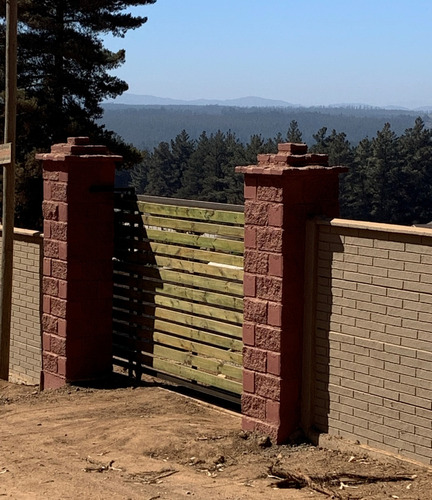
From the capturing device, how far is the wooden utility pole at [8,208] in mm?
11172

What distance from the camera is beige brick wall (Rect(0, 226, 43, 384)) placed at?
437 inches

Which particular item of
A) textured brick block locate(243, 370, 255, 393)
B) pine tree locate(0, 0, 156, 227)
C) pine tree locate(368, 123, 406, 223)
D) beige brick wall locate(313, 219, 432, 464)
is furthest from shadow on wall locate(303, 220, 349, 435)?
pine tree locate(368, 123, 406, 223)

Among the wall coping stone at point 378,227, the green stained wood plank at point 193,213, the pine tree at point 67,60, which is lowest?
the green stained wood plank at point 193,213

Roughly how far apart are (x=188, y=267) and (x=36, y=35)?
93.5 ft

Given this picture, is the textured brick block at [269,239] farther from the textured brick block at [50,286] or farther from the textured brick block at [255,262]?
the textured brick block at [50,286]

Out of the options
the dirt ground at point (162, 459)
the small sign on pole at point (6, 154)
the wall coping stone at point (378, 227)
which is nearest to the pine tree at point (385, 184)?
the small sign on pole at point (6, 154)

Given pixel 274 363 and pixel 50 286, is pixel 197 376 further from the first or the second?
pixel 50 286

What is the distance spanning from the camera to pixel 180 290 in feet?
29.9

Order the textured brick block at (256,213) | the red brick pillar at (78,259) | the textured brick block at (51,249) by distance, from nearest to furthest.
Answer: the textured brick block at (256,213) → the red brick pillar at (78,259) → the textured brick block at (51,249)

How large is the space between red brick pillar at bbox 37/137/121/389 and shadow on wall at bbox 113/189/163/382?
0.33 ft

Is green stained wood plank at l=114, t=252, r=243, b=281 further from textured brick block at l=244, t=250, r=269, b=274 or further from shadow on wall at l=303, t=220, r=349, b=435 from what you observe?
shadow on wall at l=303, t=220, r=349, b=435

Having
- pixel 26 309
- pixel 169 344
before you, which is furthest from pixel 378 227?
pixel 26 309

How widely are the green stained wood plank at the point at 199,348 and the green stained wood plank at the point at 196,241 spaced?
956 millimetres

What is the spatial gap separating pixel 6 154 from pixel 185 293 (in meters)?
3.68
